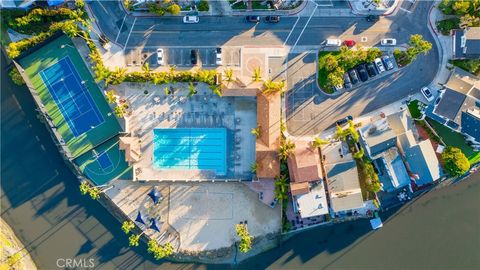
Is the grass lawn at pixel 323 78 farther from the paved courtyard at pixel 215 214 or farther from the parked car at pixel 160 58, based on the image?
the parked car at pixel 160 58

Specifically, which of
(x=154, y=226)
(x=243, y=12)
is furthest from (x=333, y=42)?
(x=154, y=226)

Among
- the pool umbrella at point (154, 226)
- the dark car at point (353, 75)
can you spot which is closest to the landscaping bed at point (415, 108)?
the dark car at point (353, 75)

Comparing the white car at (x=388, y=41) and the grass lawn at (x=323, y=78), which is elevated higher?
the white car at (x=388, y=41)

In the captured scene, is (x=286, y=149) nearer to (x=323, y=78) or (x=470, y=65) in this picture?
(x=323, y=78)

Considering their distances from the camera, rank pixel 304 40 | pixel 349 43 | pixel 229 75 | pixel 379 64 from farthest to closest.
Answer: pixel 304 40 → pixel 349 43 → pixel 379 64 → pixel 229 75

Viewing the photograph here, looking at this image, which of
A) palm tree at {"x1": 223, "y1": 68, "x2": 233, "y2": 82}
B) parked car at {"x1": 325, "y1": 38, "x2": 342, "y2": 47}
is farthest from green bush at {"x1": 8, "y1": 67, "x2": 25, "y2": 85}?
parked car at {"x1": 325, "y1": 38, "x2": 342, "y2": 47}

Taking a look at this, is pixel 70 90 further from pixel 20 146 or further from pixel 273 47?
pixel 273 47

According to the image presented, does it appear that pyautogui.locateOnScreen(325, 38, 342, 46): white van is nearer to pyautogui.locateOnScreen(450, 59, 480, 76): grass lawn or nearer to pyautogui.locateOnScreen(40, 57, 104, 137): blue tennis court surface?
pyautogui.locateOnScreen(450, 59, 480, 76): grass lawn
